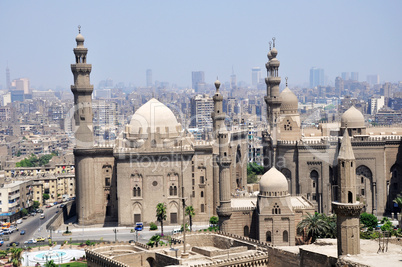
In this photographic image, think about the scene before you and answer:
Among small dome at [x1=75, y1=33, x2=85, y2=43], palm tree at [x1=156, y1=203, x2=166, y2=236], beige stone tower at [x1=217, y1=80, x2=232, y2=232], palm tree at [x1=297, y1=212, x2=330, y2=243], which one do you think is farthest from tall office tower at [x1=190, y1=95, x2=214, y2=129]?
palm tree at [x1=297, y1=212, x2=330, y2=243]

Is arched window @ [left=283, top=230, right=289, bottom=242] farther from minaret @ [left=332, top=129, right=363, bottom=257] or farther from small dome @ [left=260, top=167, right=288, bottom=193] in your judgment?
minaret @ [left=332, top=129, right=363, bottom=257]

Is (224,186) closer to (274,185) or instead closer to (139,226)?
(274,185)

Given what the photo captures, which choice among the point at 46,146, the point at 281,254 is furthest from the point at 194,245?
the point at 46,146

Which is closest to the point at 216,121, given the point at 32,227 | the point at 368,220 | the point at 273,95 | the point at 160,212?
the point at 273,95

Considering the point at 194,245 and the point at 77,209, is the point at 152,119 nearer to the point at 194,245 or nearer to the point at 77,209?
the point at 77,209

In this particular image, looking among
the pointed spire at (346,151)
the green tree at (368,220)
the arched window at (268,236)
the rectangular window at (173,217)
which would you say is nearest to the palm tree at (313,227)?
the arched window at (268,236)

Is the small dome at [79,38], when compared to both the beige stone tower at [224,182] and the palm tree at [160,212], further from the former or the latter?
the beige stone tower at [224,182]
